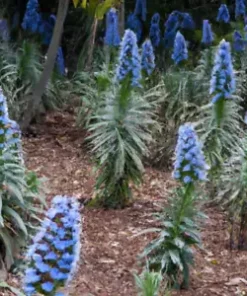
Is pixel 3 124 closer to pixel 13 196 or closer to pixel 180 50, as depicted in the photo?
pixel 13 196

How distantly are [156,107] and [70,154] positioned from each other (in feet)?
3.40

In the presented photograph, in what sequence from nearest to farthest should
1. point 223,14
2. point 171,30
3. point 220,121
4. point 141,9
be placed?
point 220,121, point 223,14, point 171,30, point 141,9

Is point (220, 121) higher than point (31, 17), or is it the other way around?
point (31, 17)

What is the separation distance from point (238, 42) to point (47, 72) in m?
2.23

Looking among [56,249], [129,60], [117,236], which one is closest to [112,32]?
[129,60]

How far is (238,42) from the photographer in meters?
8.25

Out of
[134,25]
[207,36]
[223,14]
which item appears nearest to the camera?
[207,36]

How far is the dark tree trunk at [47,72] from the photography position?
7.61 metres

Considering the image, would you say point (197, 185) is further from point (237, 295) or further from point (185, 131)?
point (237, 295)

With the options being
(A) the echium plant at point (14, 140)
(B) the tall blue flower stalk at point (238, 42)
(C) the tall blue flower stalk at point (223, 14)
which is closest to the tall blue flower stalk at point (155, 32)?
(C) the tall blue flower stalk at point (223, 14)

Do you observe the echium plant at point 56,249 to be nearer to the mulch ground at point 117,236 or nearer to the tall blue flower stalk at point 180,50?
the mulch ground at point 117,236

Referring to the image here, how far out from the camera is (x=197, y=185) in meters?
4.71

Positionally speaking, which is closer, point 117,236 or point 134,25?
point 117,236

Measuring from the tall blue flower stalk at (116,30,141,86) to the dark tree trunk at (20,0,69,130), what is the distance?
69.9 inches
